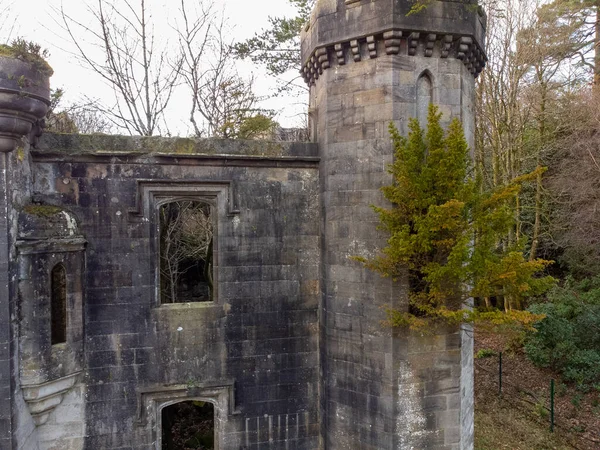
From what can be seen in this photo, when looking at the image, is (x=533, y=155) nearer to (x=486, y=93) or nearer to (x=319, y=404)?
(x=486, y=93)

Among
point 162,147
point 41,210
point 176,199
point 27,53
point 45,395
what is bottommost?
point 45,395

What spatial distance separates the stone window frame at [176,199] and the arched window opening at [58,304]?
4.11 ft

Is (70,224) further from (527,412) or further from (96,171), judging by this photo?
(527,412)

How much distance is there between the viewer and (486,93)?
14828mm

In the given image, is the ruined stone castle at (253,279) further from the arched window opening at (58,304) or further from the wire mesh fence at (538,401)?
the wire mesh fence at (538,401)

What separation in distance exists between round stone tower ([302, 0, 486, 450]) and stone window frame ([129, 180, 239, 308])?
167cm

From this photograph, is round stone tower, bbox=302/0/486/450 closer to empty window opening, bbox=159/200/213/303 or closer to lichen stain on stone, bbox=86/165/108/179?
lichen stain on stone, bbox=86/165/108/179

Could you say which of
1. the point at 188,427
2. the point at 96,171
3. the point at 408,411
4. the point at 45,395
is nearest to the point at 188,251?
the point at 188,427

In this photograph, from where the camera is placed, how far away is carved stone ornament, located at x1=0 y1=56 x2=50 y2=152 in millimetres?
5234

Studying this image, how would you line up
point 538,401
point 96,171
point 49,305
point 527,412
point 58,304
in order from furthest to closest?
point 538,401 < point 527,412 < point 96,171 < point 58,304 < point 49,305

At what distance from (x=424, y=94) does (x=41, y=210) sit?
229 inches

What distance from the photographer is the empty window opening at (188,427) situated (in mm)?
8977

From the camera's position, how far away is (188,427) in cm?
995

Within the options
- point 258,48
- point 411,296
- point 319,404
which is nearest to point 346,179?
point 411,296
